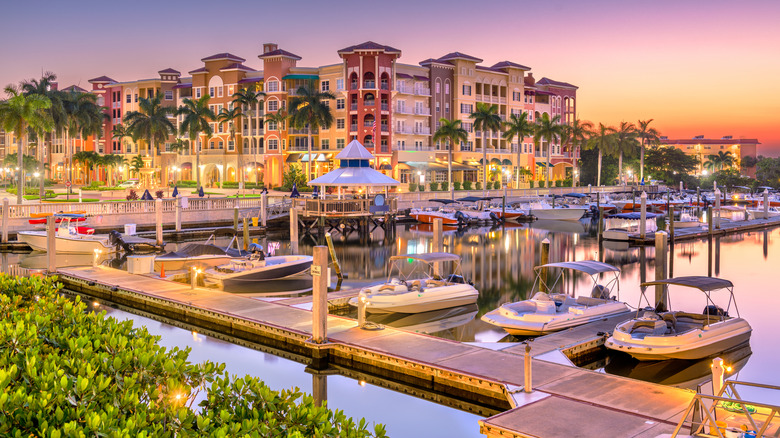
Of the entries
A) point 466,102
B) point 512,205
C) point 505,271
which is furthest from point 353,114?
point 505,271

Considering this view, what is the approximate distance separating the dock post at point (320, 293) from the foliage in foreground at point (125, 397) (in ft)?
24.1

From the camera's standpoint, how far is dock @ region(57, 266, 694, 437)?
1223 centimetres

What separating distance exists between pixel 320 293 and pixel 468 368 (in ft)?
14.0

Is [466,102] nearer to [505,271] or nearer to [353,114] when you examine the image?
[353,114]

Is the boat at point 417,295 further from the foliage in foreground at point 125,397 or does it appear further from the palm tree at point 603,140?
the palm tree at point 603,140

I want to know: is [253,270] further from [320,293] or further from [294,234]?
[320,293]

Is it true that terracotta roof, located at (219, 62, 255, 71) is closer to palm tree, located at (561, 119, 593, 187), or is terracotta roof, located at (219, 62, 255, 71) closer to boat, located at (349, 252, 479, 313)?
palm tree, located at (561, 119, 593, 187)

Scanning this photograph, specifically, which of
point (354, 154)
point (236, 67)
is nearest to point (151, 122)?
point (236, 67)

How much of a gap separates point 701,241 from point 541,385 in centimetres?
4408

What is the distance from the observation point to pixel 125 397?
24.5 ft

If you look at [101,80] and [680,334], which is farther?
[101,80]

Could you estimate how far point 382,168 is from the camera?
9112cm

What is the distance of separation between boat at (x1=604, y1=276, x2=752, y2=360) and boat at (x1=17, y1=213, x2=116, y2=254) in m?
31.6

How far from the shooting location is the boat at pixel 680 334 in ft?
60.1
